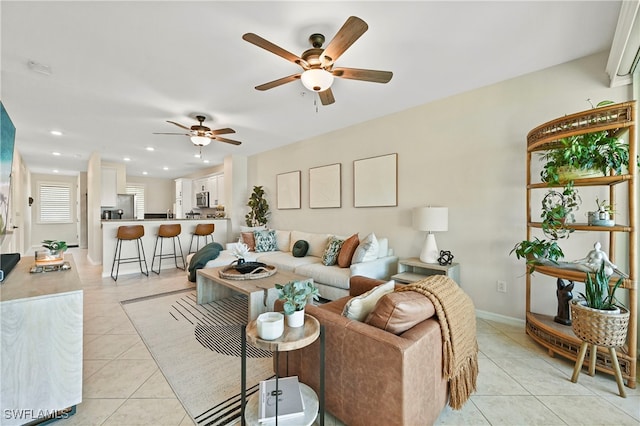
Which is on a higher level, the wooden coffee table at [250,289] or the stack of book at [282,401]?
the wooden coffee table at [250,289]

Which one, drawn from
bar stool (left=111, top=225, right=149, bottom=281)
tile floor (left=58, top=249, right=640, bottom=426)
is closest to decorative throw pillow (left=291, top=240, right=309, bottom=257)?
tile floor (left=58, top=249, right=640, bottom=426)

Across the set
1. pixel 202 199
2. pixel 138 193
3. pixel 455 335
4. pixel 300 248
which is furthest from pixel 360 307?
pixel 138 193

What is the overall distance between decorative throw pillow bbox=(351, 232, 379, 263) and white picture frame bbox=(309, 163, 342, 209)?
4.15ft

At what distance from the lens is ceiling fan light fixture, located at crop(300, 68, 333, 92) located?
2.17 metres

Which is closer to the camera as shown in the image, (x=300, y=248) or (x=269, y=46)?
(x=269, y=46)

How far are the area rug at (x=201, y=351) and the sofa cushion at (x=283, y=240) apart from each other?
1449 mm

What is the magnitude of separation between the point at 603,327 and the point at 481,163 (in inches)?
71.6

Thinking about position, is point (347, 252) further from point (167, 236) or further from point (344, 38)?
point (167, 236)

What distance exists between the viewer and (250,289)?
103 inches

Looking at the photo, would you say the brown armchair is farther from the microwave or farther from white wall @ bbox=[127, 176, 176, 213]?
white wall @ bbox=[127, 176, 176, 213]

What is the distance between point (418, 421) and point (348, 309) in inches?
23.6

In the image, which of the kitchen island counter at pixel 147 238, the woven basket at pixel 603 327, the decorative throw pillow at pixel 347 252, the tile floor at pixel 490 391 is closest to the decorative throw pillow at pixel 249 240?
the kitchen island counter at pixel 147 238

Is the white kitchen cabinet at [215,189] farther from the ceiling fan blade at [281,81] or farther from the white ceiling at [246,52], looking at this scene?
the ceiling fan blade at [281,81]

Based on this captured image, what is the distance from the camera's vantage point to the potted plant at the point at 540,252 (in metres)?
2.14
